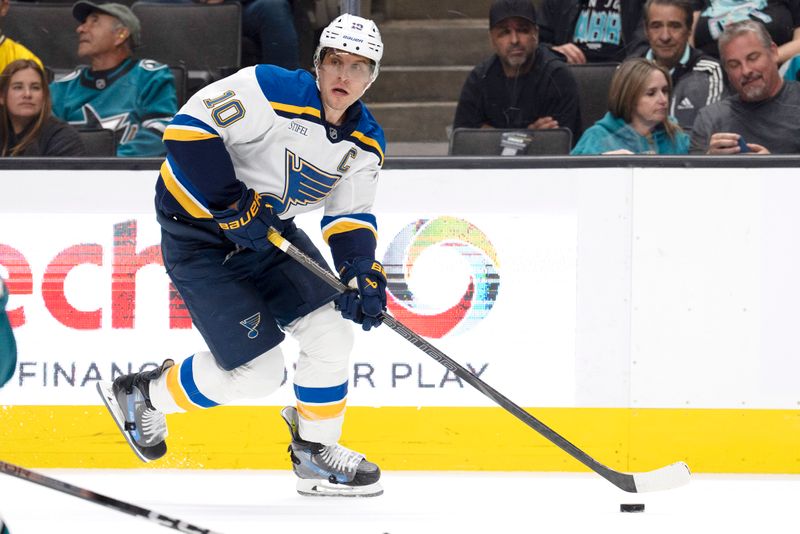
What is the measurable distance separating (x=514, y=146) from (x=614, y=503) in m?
1.19

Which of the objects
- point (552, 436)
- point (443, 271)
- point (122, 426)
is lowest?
point (122, 426)

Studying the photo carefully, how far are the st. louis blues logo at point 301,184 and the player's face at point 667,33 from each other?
1654 millimetres

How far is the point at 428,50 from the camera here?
4.63 metres

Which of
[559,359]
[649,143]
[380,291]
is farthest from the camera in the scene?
[649,143]

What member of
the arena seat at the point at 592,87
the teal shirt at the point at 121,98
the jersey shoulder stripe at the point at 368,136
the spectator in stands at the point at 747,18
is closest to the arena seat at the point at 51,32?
the teal shirt at the point at 121,98

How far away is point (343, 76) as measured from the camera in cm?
270

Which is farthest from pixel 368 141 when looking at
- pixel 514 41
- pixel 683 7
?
pixel 683 7

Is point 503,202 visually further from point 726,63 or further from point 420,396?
point 726,63

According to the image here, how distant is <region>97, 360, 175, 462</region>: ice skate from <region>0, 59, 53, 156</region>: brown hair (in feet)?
3.24

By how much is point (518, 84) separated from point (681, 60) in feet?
1.88

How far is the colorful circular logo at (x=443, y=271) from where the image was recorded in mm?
3410

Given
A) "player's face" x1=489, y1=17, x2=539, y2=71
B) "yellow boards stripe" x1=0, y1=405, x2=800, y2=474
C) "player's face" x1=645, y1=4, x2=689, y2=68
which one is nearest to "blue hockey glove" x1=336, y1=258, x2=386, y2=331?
"yellow boards stripe" x1=0, y1=405, x2=800, y2=474

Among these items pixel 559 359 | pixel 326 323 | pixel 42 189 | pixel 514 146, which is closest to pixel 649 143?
pixel 514 146

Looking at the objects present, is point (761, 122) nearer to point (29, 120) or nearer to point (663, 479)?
point (663, 479)
